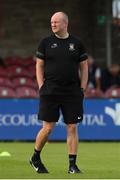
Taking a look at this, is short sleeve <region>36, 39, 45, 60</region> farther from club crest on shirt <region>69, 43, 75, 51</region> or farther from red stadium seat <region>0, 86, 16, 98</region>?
red stadium seat <region>0, 86, 16, 98</region>

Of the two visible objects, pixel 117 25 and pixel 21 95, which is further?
pixel 117 25

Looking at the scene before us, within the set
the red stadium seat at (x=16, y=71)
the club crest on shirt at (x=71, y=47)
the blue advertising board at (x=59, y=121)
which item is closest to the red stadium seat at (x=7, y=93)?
the blue advertising board at (x=59, y=121)

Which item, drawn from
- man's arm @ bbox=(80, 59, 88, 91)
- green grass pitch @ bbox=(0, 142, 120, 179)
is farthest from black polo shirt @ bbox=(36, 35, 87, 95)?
green grass pitch @ bbox=(0, 142, 120, 179)

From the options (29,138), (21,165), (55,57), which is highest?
(55,57)

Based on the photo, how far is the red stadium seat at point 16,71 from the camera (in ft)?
70.3

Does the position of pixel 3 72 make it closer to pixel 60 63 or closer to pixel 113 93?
pixel 113 93

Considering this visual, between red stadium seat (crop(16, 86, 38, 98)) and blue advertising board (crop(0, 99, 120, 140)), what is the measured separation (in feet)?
2.12

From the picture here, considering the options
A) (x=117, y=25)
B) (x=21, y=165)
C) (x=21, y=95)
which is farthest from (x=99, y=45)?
(x=21, y=165)

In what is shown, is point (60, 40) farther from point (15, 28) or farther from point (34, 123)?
point (15, 28)

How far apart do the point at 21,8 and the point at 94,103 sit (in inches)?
267

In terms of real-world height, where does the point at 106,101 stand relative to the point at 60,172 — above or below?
below

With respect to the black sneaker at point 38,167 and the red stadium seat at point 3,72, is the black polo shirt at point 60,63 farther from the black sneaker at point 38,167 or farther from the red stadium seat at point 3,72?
the red stadium seat at point 3,72

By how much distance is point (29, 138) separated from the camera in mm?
17953

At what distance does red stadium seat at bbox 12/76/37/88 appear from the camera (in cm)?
2012
